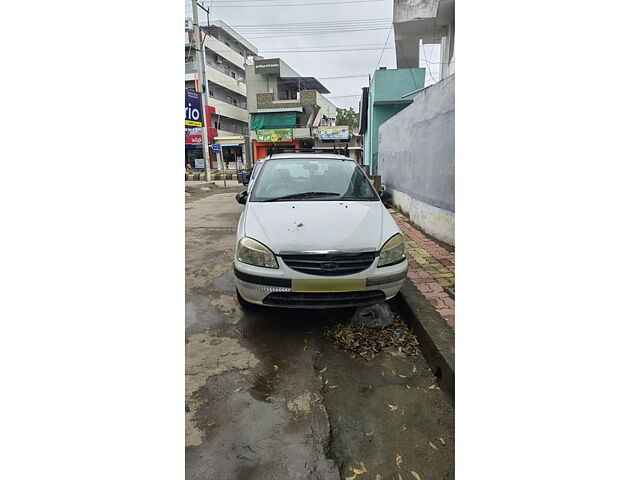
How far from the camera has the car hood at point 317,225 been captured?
2.73 m

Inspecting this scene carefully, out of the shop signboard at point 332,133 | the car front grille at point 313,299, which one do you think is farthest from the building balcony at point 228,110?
the car front grille at point 313,299

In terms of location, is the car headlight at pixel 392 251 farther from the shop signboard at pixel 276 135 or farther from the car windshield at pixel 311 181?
the shop signboard at pixel 276 135

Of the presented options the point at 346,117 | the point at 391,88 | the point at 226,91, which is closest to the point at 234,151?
the point at 226,91

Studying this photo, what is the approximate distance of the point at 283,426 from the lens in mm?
1992

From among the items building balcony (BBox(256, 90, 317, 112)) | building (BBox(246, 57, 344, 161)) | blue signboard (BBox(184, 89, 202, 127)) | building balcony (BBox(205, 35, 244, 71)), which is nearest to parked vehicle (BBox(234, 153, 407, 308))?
blue signboard (BBox(184, 89, 202, 127))

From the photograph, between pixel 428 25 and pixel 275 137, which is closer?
pixel 428 25

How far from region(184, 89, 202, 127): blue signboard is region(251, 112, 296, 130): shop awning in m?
14.5

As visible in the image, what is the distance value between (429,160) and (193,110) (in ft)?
44.8

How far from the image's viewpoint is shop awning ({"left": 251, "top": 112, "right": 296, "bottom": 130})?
30.0 m

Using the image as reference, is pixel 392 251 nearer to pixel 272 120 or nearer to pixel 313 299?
pixel 313 299

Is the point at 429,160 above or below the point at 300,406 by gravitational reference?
above

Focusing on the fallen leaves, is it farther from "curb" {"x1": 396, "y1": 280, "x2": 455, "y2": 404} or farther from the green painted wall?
the green painted wall

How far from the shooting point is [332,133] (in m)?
29.6

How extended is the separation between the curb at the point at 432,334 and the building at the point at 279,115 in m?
27.1
